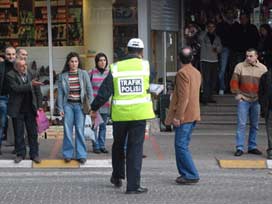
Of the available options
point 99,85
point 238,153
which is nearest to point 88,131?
point 99,85

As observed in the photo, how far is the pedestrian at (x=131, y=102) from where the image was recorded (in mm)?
8117

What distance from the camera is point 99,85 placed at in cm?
1077

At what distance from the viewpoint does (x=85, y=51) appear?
43.9 ft

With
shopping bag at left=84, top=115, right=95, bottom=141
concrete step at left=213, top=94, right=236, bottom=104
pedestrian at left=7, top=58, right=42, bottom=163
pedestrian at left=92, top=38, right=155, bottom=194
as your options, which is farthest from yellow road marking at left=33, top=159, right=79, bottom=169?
concrete step at left=213, top=94, right=236, bottom=104

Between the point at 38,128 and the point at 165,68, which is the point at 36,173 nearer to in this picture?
the point at 38,128

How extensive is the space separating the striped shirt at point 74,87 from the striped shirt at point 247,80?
2.50 meters

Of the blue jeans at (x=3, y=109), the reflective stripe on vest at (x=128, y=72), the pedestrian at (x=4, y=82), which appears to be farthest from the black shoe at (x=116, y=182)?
the blue jeans at (x=3, y=109)

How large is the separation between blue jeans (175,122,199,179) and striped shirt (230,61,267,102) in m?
2.05

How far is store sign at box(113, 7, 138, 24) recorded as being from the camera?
1315 cm

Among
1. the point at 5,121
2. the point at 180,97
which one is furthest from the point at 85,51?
the point at 180,97

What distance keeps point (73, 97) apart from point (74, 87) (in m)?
0.16

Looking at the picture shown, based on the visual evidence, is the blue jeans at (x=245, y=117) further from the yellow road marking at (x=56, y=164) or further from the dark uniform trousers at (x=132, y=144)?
the dark uniform trousers at (x=132, y=144)

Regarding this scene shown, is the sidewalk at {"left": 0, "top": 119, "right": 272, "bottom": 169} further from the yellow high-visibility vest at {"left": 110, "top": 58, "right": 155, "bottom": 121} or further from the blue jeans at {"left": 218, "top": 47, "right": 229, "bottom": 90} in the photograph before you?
the yellow high-visibility vest at {"left": 110, "top": 58, "right": 155, "bottom": 121}

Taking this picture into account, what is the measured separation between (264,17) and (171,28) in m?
3.81
